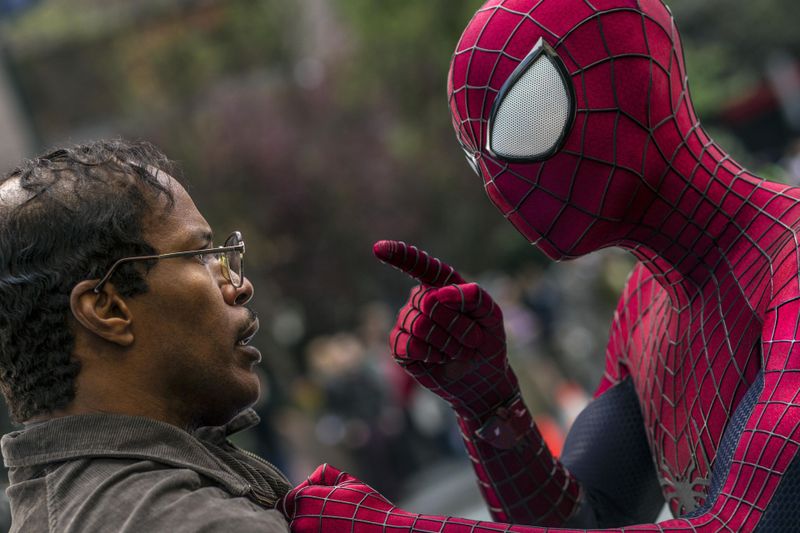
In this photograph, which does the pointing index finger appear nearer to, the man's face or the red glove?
the man's face

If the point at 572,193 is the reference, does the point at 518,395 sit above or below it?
below

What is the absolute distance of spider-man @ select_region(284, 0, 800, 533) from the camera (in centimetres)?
167

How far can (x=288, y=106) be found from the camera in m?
17.2

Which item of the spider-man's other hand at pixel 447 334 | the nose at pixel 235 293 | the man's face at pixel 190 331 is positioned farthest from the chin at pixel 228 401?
the spider-man's other hand at pixel 447 334

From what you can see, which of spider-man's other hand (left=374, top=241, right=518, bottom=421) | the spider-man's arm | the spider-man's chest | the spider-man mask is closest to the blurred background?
the spider-man's arm

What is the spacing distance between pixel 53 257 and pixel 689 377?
3.84ft

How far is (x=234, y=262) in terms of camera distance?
6.33 feet

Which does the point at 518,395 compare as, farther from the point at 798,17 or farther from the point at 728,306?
the point at 798,17

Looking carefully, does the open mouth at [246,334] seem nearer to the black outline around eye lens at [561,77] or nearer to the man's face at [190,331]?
the man's face at [190,331]

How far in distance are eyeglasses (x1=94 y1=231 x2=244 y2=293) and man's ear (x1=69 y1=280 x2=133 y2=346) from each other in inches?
0.6

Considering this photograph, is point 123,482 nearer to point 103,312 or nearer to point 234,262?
point 103,312

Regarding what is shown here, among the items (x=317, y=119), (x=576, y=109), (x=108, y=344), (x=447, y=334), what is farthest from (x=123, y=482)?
(x=317, y=119)

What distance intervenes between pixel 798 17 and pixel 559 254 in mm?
11961

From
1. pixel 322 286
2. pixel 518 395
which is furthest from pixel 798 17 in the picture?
pixel 518 395
